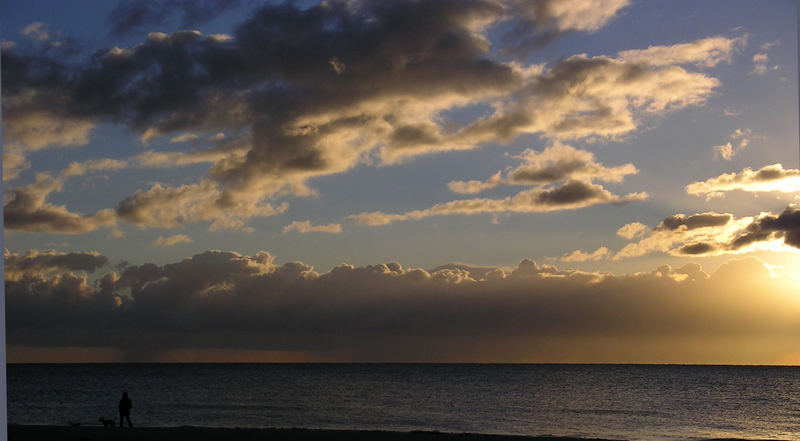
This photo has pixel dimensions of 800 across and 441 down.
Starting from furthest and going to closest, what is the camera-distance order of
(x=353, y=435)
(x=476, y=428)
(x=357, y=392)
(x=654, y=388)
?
(x=654, y=388) → (x=357, y=392) → (x=476, y=428) → (x=353, y=435)

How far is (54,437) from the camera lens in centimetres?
1412

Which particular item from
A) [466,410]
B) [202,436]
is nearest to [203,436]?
[202,436]

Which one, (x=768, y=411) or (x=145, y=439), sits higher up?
(x=145, y=439)

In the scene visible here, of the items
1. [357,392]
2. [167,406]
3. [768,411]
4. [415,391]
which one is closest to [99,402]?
[167,406]

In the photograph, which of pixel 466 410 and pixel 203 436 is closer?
pixel 203 436

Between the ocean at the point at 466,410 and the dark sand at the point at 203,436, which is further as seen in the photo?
the ocean at the point at 466,410

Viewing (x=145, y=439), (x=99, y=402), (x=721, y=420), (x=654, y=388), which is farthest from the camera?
(x=654, y=388)

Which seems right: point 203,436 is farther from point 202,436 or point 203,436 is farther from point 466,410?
point 466,410

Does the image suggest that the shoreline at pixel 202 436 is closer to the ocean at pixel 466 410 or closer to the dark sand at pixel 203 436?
the dark sand at pixel 203 436

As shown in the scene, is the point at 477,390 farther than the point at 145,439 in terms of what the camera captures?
Yes

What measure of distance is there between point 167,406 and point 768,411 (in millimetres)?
29984

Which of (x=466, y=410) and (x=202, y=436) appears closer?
(x=202, y=436)

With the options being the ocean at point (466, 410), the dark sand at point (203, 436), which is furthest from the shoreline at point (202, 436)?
the ocean at point (466, 410)

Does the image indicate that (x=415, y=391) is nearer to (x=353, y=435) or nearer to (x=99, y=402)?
(x=99, y=402)
